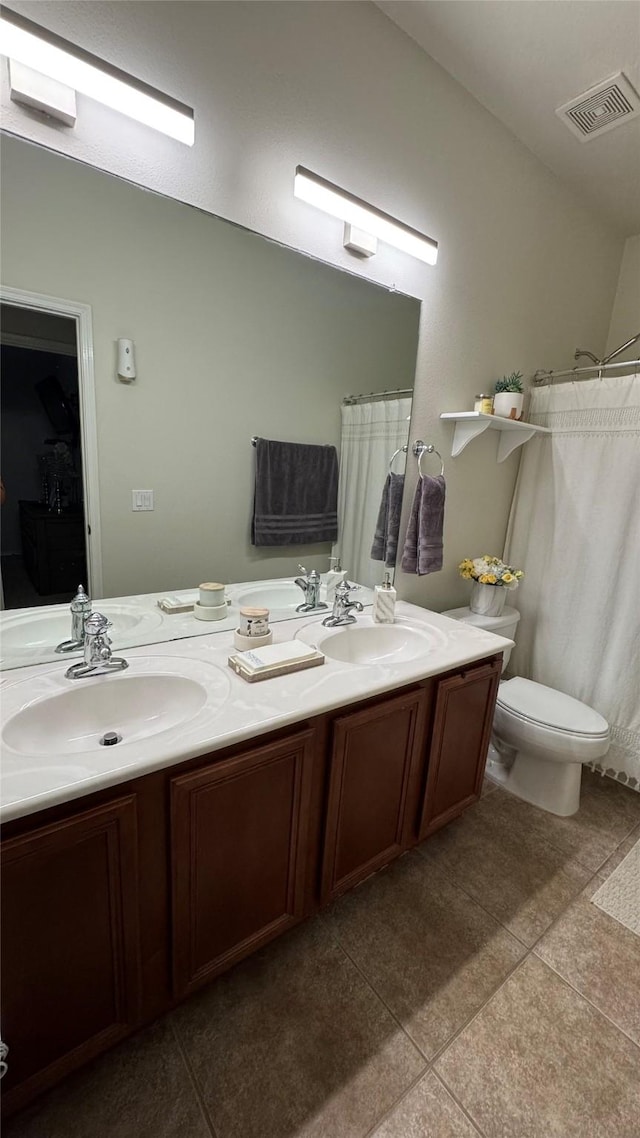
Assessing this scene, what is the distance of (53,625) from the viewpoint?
118 cm

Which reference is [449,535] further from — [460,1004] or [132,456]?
[460,1004]

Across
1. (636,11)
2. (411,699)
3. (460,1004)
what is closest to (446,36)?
(636,11)

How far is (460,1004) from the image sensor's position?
3.85ft

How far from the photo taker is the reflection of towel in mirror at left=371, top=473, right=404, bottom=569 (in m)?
1.80

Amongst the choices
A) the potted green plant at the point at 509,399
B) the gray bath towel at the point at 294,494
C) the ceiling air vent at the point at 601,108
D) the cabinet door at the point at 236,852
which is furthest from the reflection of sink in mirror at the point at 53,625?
the ceiling air vent at the point at 601,108

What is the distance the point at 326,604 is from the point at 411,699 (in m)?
0.56

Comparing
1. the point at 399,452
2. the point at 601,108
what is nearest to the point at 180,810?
the point at 399,452

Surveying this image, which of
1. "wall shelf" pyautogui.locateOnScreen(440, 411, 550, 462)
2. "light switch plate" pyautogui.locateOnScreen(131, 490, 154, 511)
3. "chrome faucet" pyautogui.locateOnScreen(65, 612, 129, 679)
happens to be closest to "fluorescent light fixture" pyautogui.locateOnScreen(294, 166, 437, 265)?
"wall shelf" pyautogui.locateOnScreen(440, 411, 550, 462)

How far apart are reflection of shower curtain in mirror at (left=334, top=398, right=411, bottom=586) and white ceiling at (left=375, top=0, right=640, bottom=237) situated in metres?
1.13

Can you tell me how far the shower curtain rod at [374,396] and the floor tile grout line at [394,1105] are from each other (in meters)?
1.89

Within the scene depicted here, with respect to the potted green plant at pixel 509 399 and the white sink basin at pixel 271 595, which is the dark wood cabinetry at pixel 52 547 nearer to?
the white sink basin at pixel 271 595

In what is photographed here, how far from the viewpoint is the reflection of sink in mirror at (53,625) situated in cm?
113

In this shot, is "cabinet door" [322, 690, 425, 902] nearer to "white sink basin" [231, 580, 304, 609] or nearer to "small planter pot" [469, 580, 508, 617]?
"white sink basin" [231, 580, 304, 609]

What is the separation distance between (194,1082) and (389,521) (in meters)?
1.69
